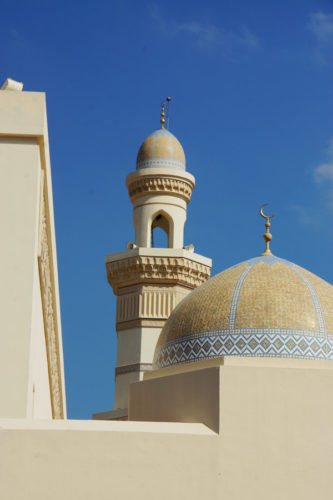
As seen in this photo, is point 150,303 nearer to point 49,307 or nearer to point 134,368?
point 134,368

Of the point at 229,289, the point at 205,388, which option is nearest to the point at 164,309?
the point at 229,289

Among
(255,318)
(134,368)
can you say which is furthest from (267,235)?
(134,368)

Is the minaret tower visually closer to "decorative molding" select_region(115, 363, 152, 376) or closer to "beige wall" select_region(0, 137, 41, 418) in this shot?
"decorative molding" select_region(115, 363, 152, 376)

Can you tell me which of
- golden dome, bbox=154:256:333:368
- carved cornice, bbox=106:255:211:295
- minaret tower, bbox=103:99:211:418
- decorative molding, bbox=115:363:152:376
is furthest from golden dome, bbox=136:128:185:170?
golden dome, bbox=154:256:333:368

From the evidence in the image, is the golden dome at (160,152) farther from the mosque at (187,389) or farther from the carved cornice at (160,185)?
the mosque at (187,389)

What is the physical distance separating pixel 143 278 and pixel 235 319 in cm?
915

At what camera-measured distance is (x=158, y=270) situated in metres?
17.5

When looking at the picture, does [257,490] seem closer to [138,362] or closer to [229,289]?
[229,289]

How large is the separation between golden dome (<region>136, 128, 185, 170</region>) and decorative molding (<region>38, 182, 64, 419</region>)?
5802 mm

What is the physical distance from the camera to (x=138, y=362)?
55.8 ft

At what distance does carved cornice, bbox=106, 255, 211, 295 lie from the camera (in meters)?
17.5

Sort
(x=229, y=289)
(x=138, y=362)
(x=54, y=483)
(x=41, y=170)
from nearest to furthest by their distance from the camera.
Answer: (x=54, y=483), (x=41, y=170), (x=229, y=289), (x=138, y=362)

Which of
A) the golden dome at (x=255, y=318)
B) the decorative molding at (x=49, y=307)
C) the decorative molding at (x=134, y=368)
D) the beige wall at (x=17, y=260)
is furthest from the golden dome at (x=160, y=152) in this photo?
the beige wall at (x=17, y=260)

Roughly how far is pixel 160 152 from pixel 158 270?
2.41 m
